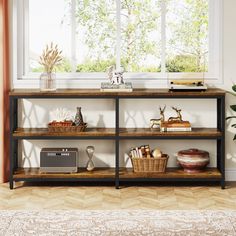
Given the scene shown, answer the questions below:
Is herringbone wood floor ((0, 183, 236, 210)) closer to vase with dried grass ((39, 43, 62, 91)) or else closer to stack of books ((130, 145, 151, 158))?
stack of books ((130, 145, 151, 158))

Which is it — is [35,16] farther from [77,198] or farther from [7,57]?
[77,198]

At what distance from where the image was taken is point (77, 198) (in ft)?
18.3

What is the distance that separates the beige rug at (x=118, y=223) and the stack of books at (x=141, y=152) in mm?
987

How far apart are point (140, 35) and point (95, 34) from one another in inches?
17.6

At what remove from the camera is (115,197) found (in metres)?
5.59

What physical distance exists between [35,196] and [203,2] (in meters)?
2.49

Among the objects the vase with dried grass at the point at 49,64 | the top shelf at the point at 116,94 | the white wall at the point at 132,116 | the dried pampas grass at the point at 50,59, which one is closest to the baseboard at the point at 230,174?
the white wall at the point at 132,116

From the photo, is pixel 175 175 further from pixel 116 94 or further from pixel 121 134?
pixel 116 94

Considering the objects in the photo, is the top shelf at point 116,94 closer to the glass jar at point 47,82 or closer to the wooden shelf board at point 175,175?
the glass jar at point 47,82

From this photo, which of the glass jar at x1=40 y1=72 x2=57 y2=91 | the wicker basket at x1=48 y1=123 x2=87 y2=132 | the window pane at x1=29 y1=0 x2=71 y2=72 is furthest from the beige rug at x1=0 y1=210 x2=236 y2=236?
the window pane at x1=29 y1=0 x2=71 y2=72

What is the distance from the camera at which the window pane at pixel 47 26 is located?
20.6 ft

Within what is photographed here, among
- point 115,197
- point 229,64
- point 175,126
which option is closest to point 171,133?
point 175,126

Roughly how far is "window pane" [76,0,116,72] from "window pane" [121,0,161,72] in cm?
12

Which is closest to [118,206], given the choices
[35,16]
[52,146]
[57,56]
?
[52,146]
